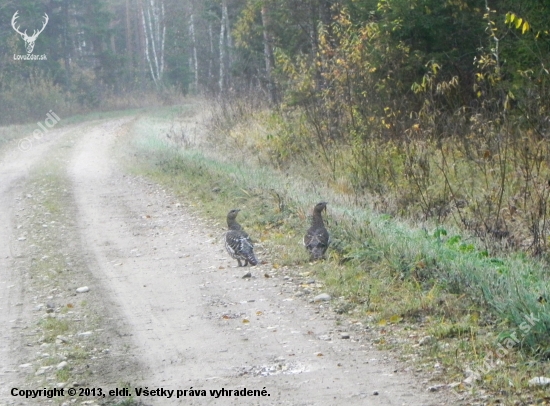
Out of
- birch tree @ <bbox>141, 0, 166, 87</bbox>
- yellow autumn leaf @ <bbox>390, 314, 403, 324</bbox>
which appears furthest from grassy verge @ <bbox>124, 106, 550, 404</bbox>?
birch tree @ <bbox>141, 0, 166, 87</bbox>

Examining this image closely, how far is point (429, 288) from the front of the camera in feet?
24.5

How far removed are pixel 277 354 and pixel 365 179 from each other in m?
7.40

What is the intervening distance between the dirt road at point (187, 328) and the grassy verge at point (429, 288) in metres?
0.34

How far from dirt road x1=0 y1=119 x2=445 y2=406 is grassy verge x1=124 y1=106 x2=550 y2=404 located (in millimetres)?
337

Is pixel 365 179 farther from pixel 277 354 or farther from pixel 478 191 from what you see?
pixel 277 354

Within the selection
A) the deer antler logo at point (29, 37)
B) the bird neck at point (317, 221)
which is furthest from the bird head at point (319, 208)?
the deer antler logo at point (29, 37)

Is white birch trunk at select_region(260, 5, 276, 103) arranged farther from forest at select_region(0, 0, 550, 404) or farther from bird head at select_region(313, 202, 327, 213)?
bird head at select_region(313, 202, 327, 213)

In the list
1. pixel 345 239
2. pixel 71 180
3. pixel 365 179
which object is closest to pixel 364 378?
pixel 345 239

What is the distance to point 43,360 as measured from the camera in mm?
6516

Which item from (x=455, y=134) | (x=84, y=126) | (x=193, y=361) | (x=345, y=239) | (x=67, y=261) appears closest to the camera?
(x=193, y=361)

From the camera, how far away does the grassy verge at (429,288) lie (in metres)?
5.60

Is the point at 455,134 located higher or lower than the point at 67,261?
higher

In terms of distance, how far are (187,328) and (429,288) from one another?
2.19m

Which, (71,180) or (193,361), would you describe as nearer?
(193,361)
